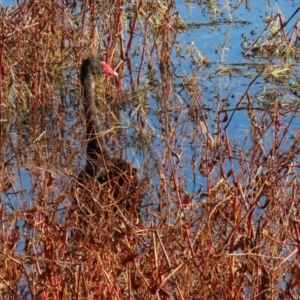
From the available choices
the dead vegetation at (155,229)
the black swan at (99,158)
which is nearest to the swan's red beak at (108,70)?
the black swan at (99,158)

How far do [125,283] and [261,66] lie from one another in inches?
169

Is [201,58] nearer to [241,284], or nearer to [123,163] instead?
[123,163]

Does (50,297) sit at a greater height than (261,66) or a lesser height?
lesser

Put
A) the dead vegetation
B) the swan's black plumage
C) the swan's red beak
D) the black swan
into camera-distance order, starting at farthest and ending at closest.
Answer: the swan's red beak, the swan's black plumage, the black swan, the dead vegetation

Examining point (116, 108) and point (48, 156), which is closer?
point (48, 156)

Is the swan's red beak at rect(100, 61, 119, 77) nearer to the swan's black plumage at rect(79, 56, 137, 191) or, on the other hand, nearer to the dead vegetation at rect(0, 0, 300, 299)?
the swan's black plumage at rect(79, 56, 137, 191)

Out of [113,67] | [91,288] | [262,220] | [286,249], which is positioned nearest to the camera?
[91,288]

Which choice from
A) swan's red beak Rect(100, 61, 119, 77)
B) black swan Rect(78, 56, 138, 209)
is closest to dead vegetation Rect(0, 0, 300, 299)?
black swan Rect(78, 56, 138, 209)

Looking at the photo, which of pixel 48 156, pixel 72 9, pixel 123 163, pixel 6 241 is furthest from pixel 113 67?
pixel 6 241

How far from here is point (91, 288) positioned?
3119mm

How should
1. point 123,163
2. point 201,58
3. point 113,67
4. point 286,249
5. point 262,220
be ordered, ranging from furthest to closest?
point 201,58
point 113,67
point 123,163
point 286,249
point 262,220

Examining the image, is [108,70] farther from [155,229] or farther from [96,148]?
[155,229]

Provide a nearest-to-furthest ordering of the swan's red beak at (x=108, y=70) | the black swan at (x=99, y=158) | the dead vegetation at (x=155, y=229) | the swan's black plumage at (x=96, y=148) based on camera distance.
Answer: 1. the dead vegetation at (x=155, y=229)
2. the black swan at (x=99, y=158)
3. the swan's black plumage at (x=96, y=148)
4. the swan's red beak at (x=108, y=70)

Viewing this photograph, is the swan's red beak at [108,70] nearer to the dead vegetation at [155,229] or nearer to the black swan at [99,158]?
the black swan at [99,158]
